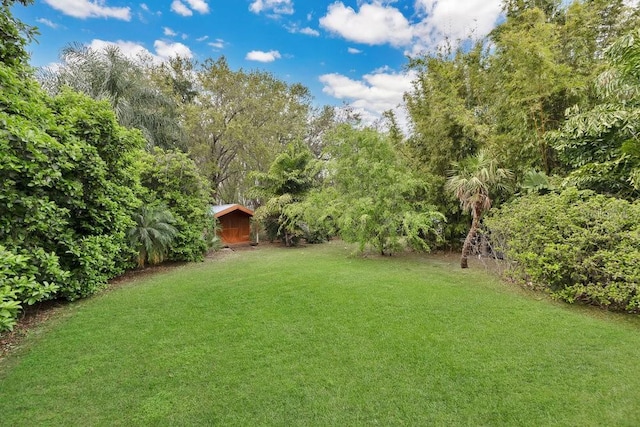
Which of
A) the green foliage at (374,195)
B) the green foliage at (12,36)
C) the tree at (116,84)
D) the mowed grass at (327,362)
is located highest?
the tree at (116,84)

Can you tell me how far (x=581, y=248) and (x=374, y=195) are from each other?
5136 millimetres

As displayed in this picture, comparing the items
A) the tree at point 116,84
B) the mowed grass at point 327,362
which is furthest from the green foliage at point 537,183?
the tree at point 116,84

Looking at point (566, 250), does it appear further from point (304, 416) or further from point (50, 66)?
point (50, 66)

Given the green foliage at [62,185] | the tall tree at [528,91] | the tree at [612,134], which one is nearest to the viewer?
the green foliage at [62,185]

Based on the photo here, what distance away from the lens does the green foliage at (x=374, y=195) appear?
329 inches

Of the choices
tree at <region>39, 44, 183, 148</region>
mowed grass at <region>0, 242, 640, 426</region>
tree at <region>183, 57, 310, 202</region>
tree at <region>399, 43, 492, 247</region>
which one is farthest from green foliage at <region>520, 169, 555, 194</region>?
tree at <region>39, 44, 183, 148</region>

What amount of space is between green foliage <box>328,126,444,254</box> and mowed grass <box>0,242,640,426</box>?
11.7 feet

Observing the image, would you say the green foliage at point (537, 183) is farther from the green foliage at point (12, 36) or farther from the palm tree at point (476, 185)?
the green foliage at point (12, 36)

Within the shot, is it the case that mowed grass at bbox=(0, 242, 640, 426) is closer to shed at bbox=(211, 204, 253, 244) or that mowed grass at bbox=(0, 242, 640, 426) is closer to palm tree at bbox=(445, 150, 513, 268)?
palm tree at bbox=(445, 150, 513, 268)

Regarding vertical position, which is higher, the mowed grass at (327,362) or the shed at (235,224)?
the shed at (235,224)

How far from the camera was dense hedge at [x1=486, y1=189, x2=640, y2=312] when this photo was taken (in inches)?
155

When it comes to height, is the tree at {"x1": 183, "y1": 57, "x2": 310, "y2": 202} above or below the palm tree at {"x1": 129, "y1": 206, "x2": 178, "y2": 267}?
above

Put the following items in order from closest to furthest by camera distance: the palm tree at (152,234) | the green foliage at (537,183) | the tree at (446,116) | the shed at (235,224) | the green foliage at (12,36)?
1. the green foliage at (12,36)
2. the green foliage at (537,183)
3. the palm tree at (152,234)
4. the tree at (446,116)
5. the shed at (235,224)

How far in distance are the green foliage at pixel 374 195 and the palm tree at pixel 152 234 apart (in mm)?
4677
